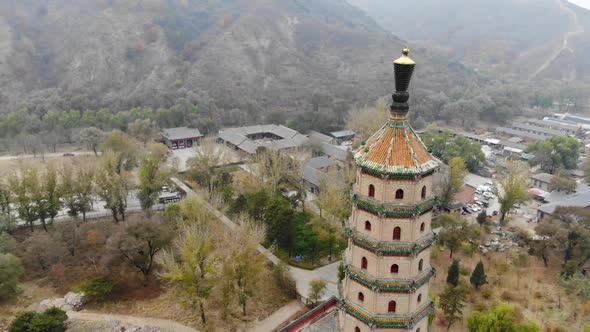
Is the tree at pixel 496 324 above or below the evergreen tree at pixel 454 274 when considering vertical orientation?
above

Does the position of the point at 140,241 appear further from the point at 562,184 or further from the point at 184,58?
the point at 184,58

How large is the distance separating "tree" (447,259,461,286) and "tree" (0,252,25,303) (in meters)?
34.6

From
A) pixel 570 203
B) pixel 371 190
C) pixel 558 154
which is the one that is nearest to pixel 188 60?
pixel 558 154

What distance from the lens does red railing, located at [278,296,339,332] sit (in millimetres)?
28844

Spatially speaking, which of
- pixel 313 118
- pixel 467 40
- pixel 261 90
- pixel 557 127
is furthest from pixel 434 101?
pixel 467 40

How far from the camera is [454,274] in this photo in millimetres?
35469

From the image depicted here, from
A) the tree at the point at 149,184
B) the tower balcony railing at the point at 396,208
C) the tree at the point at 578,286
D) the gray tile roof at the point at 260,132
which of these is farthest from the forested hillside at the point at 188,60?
the tower balcony railing at the point at 396,208

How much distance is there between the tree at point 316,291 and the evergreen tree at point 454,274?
431 inches

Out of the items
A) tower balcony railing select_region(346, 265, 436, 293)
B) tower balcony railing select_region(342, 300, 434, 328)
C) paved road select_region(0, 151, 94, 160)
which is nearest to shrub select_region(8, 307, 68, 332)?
tower balcony railing select_region(342, 300, 434, 328)

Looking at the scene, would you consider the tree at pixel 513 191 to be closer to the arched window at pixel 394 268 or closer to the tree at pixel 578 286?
the tree at pixel 578 286

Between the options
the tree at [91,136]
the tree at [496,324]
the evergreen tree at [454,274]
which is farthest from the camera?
Answer: the tree at [91,136]

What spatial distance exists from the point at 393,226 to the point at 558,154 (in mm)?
59767

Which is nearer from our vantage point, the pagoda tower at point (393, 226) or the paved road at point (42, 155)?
the pagoda tower at point (393, 226)

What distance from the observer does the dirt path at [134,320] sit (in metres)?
31.1
